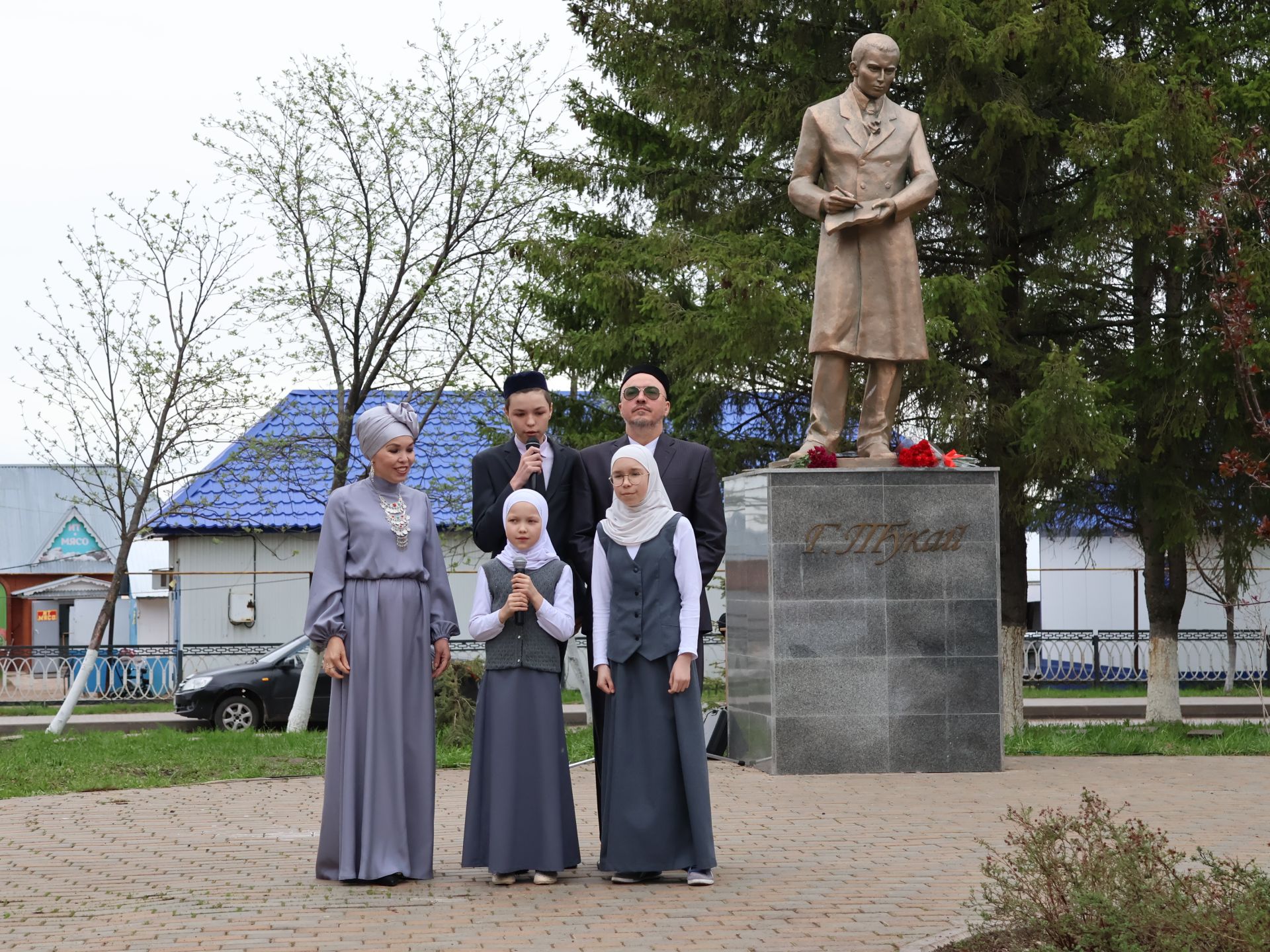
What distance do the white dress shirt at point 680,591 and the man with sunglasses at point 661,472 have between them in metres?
0.45

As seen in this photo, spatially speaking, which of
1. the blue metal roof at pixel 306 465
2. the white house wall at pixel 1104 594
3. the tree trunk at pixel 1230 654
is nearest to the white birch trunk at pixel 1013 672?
the blue metal roof at pixel 306 465

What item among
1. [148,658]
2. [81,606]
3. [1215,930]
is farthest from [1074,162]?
[81,606]

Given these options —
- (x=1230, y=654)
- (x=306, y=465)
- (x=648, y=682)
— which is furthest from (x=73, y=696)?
(x=1230, y=654)

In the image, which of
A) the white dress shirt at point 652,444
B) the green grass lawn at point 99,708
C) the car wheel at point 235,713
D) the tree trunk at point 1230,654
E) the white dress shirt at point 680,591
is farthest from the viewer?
the tree trunk at point 1230,654

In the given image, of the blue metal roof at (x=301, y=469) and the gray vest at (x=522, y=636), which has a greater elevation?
the blue metal roof at (x=301, y=469)

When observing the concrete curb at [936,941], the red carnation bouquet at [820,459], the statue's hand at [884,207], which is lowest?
the concrete curb at [936,941]

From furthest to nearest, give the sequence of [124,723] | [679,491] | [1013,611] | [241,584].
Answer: [241,584] → [124,723] → [1013,611] → [679,491]

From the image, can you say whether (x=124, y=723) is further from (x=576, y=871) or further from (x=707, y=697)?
(x=576, y=871)

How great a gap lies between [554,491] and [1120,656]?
68.2 feet

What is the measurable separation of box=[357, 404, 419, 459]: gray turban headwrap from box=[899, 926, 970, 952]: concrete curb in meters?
3.15

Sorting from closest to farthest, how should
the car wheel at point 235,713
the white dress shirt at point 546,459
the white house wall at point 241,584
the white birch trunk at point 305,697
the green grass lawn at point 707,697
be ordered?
the white dress shirt at point 546,459
the green grass lawn at point 707,697
the white birch trunk at point 305,697
the car wheel at point 235,713
the white house wall at point 241,584

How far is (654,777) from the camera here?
6.80 m

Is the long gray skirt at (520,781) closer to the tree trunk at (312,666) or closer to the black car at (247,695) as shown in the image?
the tree trunk at (312,666)

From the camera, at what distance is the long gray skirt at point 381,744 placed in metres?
6.80
